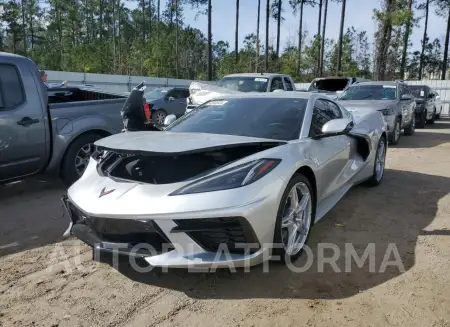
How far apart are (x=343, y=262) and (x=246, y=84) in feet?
26.5

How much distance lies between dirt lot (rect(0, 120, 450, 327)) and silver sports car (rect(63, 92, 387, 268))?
280mm

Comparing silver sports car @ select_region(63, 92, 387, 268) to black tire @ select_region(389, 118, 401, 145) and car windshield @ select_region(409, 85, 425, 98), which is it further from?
car windshield @ select_region(409, 85, 425, 98)

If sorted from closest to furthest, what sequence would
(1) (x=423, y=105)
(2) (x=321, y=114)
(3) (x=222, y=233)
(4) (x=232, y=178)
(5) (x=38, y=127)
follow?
(3) (x=222, y=233) → (4) (x=232, y=178) → (2) (x=321, y=114) → (5) (x=38, y=127) → (1) (x=423, y=105)

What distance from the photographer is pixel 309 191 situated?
317cm

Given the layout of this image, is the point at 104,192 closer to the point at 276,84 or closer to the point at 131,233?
the point at 131,233

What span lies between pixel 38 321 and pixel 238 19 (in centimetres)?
3465

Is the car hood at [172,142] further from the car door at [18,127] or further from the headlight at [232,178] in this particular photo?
the car door at [18,127]

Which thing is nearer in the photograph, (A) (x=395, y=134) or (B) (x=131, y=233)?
(B) (x=131, y=233)

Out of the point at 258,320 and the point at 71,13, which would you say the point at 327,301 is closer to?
the point at 258,320

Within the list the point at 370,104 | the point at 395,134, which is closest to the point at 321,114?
the point at 370,104

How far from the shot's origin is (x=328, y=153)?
3.64 metres

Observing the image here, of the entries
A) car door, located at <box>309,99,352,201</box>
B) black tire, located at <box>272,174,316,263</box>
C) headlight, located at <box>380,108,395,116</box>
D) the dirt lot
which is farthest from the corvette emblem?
headlight, located at <box>380,108,395,116</box>

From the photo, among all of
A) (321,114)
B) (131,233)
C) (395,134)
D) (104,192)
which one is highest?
(321,114)

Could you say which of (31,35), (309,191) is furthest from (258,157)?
(31,35)
